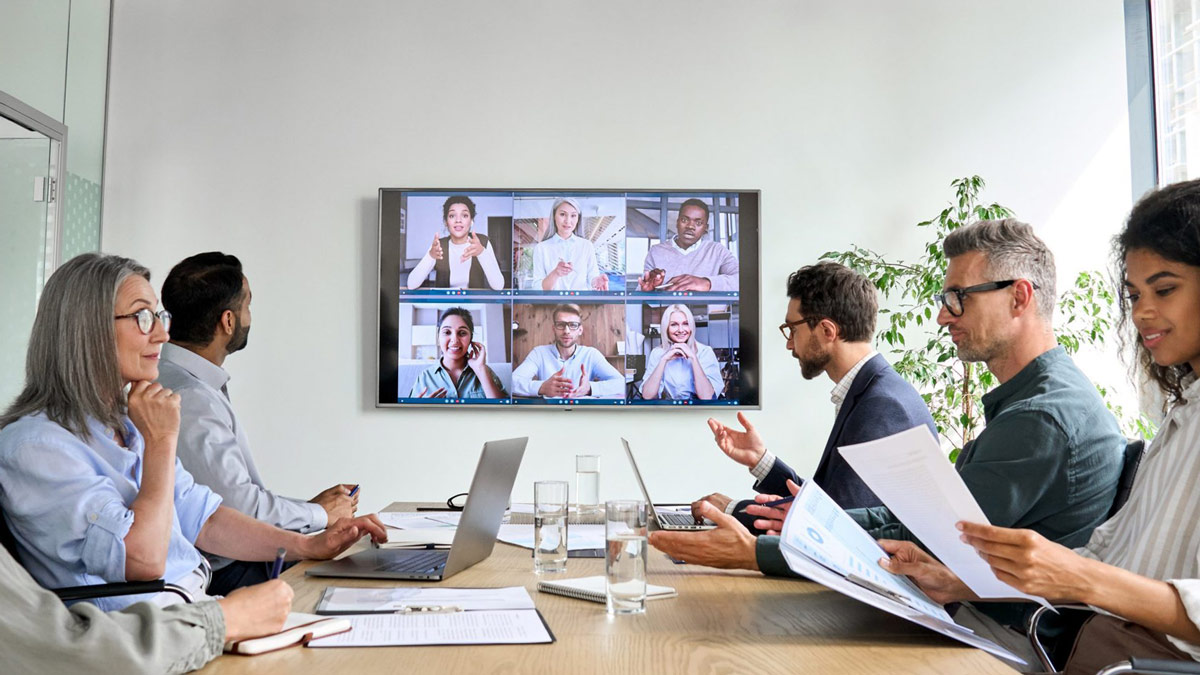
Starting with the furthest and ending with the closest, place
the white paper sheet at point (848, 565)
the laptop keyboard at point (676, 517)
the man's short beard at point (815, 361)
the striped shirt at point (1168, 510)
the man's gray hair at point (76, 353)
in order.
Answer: the man's short beard at point (815, 361), the laptop keyboard at point (676, 517), the man's gray hair at point (76, 353), the striped shirt at point (1168, 510), the white paper sheet at point (848, 565)

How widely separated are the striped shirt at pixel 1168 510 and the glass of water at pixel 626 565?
0.74 meters

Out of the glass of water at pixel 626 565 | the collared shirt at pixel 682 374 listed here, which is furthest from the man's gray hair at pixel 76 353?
the collared shirt at pixel 682 374

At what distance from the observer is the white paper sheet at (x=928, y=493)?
1.33m

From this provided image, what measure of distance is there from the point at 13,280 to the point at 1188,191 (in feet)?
12.4

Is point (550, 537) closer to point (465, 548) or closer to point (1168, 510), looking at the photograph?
point (465, 548)

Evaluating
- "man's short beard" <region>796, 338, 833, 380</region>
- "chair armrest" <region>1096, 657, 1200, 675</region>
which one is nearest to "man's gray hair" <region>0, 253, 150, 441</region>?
"chair armrest" <region>1096, 657, 1200, 675</region>

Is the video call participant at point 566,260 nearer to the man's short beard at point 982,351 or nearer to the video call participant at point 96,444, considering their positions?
the man's short beard at point 982,351

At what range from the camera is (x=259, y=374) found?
13.7 ft

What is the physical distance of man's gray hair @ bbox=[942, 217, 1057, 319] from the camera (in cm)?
220

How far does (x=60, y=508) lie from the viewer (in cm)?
150

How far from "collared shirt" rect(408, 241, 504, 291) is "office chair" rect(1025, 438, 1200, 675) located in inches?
106

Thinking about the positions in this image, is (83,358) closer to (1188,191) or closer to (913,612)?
(913,612)

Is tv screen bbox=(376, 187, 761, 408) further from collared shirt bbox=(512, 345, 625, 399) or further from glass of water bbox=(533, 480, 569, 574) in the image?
glass of water bbox=(533, 480, 569, 574)

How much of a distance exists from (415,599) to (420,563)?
0.31 meters
